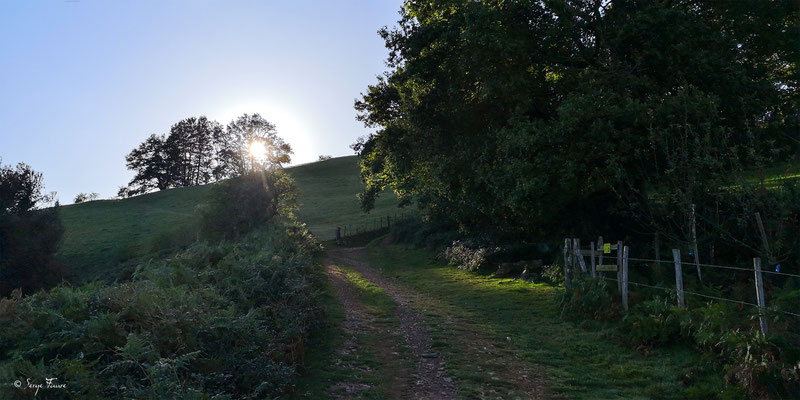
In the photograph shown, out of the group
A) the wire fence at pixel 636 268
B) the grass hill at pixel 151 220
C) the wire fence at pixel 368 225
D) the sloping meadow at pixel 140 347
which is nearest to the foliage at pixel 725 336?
the wire fence at pixel 636 268

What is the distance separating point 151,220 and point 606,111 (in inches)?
2353

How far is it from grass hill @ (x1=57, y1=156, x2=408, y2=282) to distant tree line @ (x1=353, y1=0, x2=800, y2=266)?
23511mm

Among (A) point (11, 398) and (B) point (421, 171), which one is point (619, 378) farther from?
(B) point (421, 171)

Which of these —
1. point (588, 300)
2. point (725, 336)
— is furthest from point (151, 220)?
point (725, 336)

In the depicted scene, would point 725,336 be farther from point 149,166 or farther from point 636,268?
point 149,166

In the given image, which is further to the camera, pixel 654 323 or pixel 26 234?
pixel 26 234

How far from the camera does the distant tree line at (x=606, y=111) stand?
53.0ft

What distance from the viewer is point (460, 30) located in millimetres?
19531

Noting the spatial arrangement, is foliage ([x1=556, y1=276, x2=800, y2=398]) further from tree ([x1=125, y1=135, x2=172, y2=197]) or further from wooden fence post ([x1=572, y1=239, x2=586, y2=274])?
tree ([x1=125, y1=135, x2=172, y2=197])

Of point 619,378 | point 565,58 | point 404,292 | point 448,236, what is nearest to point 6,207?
point 448,236

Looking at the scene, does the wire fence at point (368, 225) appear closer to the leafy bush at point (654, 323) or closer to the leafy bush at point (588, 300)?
the leafy bush at point (588, 300)

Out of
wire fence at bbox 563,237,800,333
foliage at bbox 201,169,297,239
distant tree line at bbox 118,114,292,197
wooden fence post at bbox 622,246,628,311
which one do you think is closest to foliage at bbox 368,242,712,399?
wooden fence post at bbox 622,246,628,311

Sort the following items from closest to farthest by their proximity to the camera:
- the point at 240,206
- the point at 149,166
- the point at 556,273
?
the point at 556,273 < the point at 240,206 < the point at 149,166

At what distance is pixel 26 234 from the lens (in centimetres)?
4100
